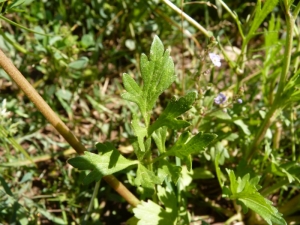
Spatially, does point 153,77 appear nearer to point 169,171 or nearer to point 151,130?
point 151,130

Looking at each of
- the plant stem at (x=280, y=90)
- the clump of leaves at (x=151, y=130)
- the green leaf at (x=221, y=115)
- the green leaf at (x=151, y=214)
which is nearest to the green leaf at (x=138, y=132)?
the clump of leaves at (x=151, y=130)

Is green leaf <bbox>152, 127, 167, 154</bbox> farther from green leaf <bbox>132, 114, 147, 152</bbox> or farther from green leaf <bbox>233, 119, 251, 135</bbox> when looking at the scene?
green leaf <bbox>233, 119, 251, 135</bbox>

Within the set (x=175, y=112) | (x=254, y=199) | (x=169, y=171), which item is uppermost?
(x=175, y=112)

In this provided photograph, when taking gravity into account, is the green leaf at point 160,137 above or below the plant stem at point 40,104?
below

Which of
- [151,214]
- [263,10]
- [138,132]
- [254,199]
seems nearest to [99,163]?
[138,132]

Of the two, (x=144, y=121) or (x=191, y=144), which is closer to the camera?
(x=191, y=144)

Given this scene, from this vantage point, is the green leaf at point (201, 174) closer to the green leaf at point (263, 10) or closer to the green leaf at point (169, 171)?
the green leaf at point (169, 171)

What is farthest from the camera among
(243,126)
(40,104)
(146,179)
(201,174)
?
(201,174)
